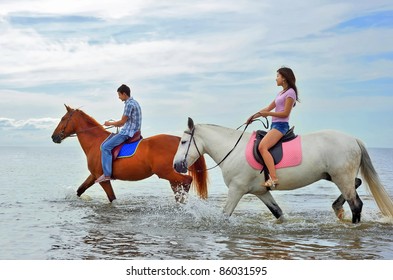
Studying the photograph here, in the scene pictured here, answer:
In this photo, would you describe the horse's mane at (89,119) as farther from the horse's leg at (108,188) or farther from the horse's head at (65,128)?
the horse's leg at (108,188)

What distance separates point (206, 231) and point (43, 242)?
2.17 meters

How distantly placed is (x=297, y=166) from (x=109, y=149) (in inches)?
155

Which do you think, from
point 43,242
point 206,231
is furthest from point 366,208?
point 43,242

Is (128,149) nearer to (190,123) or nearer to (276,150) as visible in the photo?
(190,123)

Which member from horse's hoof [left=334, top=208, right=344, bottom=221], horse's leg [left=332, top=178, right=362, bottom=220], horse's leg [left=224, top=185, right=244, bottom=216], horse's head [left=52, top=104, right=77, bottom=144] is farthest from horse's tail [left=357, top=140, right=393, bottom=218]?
horse's head [left=52, top=104, right=77, bottom=144]

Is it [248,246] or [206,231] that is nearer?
[248,246]

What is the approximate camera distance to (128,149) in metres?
10.5

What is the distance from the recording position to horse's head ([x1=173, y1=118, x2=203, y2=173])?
8128 millimetres

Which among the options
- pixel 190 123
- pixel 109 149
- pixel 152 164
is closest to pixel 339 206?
pixel 190 123

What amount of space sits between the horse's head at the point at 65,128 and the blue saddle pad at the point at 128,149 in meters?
1.35

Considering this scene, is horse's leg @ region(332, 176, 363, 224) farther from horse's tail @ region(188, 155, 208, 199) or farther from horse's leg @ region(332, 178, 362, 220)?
horse's tail @ region(188, 155, 208, 199)

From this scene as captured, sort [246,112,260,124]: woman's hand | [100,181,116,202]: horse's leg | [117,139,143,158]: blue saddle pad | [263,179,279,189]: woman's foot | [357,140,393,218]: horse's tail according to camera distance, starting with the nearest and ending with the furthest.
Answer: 1. [263,179,279,189]: woman's foot
2. [246,112,260,124]: woman's hand
3. [357,140,393,218]: horse's tail
4. [117,139,143,158]: blue saddle pad
5. [100,181,116,202]: horse's leg
